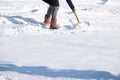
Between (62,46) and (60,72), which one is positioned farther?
(62,46)

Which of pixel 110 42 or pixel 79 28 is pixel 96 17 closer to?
pixel 79 28

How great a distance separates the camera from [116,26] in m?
8.09

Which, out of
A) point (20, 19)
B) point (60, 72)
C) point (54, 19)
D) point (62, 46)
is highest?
point (60, 72)

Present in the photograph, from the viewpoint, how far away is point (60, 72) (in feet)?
15.4

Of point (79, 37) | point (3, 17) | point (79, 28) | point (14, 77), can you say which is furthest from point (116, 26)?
point (14, 77)

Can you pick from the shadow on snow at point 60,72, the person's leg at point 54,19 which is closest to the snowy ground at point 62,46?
the shadow on snow at point 60,72

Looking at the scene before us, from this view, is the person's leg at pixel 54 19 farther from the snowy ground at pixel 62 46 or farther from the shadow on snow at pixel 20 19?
the shadow on snow at pixel 20 19

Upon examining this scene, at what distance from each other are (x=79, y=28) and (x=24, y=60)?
9.17ft

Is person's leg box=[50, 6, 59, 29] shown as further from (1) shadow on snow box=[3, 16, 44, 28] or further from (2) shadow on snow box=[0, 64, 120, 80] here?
(2) shadow on snow box=[0, 64, 120, 80]

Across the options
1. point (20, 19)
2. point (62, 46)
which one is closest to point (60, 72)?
point (62, 46)

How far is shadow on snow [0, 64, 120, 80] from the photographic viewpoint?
4484 mm

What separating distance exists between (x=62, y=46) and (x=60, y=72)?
1605 millimetres

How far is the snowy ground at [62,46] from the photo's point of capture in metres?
4.66

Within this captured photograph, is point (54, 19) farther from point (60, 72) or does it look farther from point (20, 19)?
point (60, 72)
